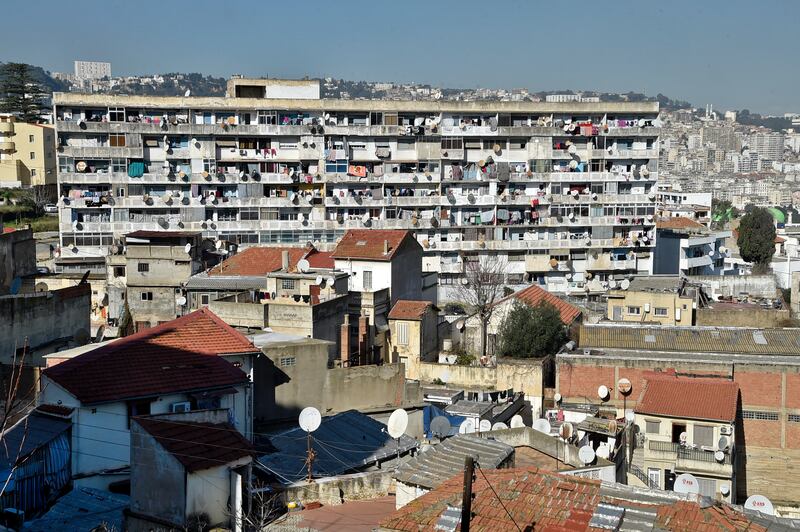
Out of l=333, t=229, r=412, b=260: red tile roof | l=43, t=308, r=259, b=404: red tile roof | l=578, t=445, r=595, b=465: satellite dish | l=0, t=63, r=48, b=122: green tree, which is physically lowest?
l=578, t=445, r=595, b=465: satellite dish

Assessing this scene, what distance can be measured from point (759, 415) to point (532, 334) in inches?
332

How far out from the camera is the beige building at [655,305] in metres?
44.7

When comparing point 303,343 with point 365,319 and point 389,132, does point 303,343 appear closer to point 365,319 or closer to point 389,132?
point 365,319

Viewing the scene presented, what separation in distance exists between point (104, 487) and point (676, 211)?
89.1 metres

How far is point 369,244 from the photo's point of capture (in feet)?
139

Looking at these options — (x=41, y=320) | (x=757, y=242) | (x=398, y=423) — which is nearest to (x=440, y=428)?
(x=398, y=423)

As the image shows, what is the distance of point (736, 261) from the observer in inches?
3201

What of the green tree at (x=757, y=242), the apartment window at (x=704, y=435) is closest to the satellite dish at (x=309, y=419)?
the apartment window at (x=704, y=435)

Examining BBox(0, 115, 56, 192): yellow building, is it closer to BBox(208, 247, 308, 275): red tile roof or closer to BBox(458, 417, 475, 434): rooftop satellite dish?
BBox(208, 247, 308, 275): red tile roof

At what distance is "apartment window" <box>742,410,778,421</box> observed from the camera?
3341 cm

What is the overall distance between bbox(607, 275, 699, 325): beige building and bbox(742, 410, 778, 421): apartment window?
11.1m

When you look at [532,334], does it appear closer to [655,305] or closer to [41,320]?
[655,305]

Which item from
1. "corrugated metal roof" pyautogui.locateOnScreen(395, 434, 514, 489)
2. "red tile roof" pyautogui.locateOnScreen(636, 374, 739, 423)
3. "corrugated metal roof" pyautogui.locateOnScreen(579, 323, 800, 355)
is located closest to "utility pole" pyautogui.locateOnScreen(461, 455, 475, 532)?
"corrugated metal roof" pyautogui.locateOnScreen(395, 434, 514, 489)

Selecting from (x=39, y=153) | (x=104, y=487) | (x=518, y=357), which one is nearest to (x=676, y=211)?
(x=39, y=153)
